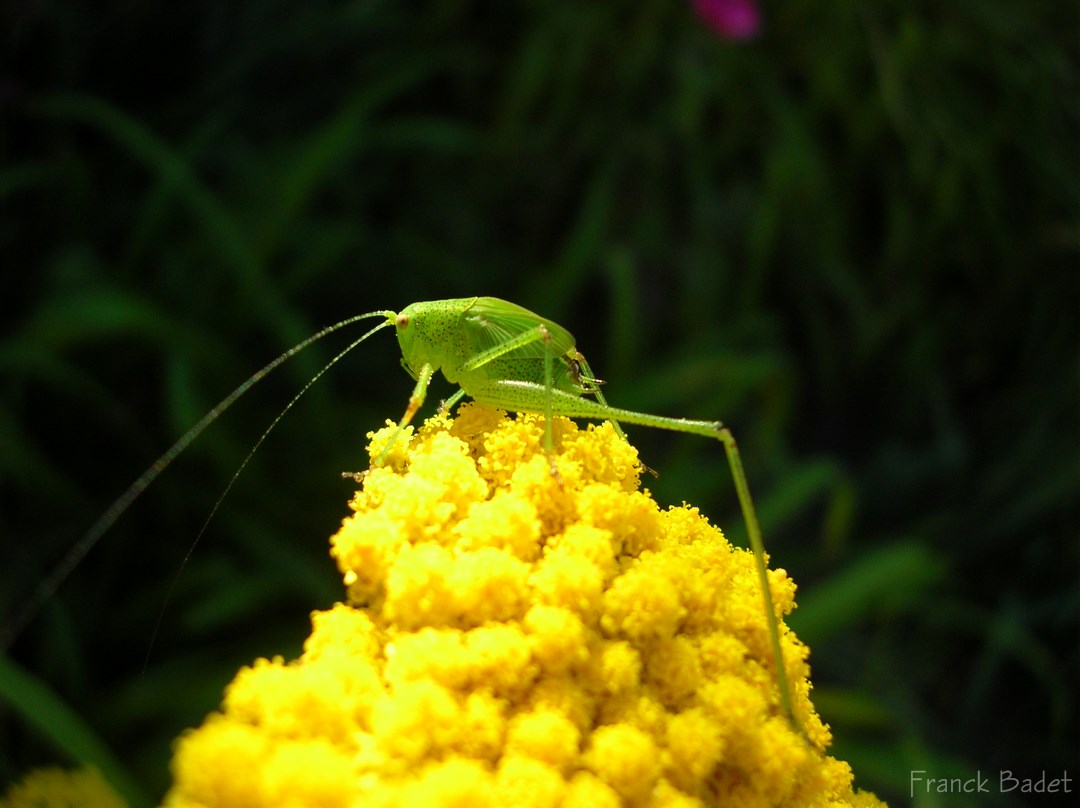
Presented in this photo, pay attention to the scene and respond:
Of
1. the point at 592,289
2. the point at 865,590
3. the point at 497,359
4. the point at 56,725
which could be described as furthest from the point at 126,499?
the point at 592,289

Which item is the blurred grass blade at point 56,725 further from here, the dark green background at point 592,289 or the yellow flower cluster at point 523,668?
the yellow flower cluster at point 523,668

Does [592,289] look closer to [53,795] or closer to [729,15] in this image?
[729,15]

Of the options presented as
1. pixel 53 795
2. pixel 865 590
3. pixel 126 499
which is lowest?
pixel 53 795

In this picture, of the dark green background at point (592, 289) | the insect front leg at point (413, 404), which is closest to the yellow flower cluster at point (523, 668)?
the insect front leg at point (413, 404)

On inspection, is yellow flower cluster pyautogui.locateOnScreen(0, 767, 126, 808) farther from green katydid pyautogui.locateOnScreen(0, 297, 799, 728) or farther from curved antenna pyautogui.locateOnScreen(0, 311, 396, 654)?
green katydid pyautogui.locateOnScreen(0, 297, 799, 728)

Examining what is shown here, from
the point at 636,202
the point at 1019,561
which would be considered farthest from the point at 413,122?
the point at 1019,561

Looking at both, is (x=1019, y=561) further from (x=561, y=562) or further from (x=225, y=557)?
(x=561, y=562)
